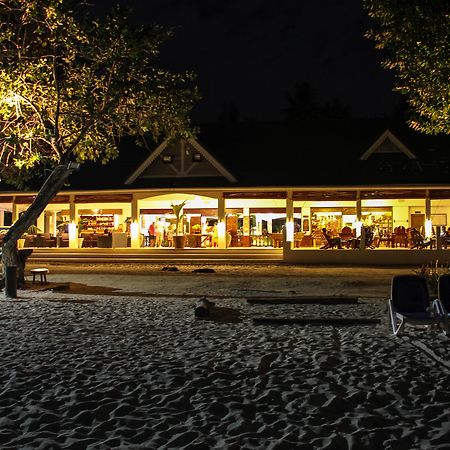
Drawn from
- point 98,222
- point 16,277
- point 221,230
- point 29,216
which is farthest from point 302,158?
point 16,277

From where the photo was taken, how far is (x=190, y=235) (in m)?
24.6

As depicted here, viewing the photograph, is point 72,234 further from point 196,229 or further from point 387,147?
point 387,147

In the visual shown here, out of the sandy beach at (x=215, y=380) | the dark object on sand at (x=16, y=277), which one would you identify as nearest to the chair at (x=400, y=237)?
the sandy beach at (x=215, y=380)

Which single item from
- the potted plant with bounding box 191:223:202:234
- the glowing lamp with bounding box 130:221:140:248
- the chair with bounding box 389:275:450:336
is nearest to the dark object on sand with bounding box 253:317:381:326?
the chair with bounding box 389:275:450:336

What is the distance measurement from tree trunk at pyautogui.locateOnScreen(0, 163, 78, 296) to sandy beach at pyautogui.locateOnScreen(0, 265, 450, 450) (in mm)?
2870

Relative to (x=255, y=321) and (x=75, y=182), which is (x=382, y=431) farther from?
(x=75, y=182)

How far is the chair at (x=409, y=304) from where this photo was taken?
25.5ft

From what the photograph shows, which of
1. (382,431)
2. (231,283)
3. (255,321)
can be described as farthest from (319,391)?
(231,283)

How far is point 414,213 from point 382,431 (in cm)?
2322

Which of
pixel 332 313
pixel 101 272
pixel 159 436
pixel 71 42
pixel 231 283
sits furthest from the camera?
pixel 101 272

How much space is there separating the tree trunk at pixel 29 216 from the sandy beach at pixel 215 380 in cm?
287

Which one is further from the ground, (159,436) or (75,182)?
(75,182)

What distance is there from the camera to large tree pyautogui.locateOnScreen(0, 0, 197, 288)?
1295 cm

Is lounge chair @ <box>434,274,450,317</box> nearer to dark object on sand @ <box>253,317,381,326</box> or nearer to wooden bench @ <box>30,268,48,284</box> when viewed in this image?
dark object on sand @ <box>253,317,381,326</box>
